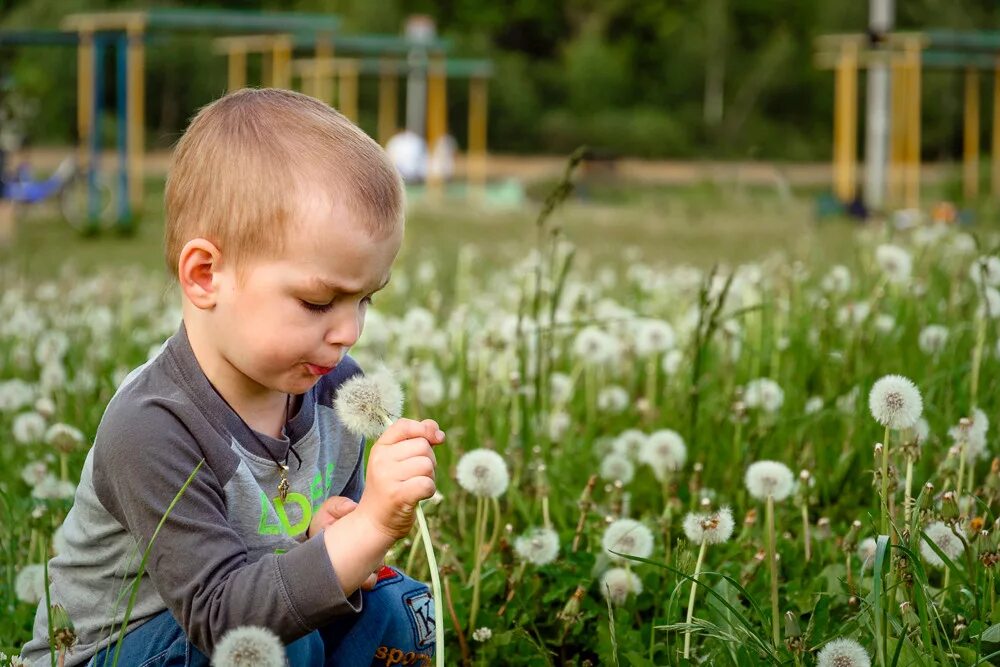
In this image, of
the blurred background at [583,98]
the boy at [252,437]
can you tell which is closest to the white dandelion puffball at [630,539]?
the boy at [252,437]

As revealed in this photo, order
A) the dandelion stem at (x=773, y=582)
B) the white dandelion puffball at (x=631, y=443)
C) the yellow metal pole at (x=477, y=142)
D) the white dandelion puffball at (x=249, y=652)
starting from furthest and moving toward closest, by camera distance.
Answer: the yellow metal pole at (x=477, y=142), the white dandelion puffball at (x=631, y=443), the dandelion stem at (x=773, y=582), the white dandelion puffball at (x=249, y=652)

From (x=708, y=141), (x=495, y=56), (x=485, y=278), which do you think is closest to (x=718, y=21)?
(x=708, y=141)

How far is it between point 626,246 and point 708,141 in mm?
26438

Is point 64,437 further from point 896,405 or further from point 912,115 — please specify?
point 912,115

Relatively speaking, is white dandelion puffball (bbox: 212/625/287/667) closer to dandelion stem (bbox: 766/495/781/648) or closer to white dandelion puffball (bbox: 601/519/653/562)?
dandelion stem (bbox: 766/495/781/648)

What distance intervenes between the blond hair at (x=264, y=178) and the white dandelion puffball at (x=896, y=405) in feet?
2.30

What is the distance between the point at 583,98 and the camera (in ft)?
122

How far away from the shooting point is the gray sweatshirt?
5.36 feet

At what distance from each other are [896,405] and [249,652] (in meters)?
0.96

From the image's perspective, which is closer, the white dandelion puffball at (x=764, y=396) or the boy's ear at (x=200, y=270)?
the boy's ear at (x=200, y=270)

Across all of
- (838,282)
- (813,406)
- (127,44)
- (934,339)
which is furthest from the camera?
(127,44)

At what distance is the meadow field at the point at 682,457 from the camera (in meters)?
1.85

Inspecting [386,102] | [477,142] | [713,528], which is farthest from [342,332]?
[386,102]

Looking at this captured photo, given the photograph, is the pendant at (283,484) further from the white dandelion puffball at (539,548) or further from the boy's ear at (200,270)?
the white dandelion puffball at (539,548)
